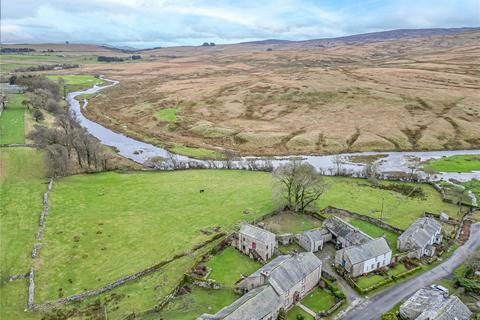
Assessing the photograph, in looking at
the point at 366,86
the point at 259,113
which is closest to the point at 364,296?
the point at 259,113

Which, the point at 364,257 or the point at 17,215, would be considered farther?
the point at 17,215

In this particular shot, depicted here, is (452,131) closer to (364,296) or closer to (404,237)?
(404,237)

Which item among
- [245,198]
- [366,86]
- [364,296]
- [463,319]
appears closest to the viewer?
[463,319]

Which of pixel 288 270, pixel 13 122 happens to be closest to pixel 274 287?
pixel 288 270

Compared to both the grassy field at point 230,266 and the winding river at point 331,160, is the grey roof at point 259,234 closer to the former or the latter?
the grassy field at point 230,266

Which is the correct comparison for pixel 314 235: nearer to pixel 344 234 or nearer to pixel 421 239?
pixel 344 234

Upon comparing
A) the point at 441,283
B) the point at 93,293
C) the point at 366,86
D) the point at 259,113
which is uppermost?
the point at 366,86

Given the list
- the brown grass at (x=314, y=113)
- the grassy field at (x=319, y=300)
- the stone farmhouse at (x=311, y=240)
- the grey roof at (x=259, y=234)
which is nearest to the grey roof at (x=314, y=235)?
the stone farmhouse at (x=311, y=240)
